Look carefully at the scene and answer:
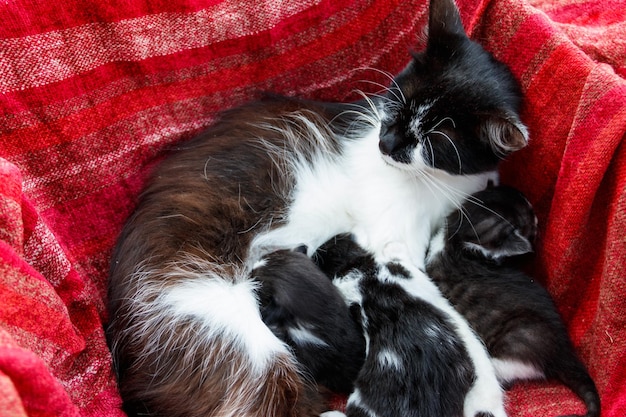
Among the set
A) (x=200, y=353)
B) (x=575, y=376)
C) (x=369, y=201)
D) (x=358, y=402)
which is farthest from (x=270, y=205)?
(x=575, y=376)

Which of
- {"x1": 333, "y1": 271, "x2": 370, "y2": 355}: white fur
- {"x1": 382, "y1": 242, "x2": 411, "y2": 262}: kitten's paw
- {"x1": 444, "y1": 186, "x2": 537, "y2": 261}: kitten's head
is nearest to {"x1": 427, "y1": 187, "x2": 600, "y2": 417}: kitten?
{"x1": 444, "y1": 186, "x2": 537, "y2": 261}: kitten's head

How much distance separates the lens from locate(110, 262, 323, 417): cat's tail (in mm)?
1192

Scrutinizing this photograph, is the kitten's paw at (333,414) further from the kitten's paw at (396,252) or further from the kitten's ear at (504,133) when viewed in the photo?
the kitten's ear at (504,133)

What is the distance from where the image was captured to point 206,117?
1586 millimetres

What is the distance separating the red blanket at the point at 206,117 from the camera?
1169 millimetres

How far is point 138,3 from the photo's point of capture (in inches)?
54.1

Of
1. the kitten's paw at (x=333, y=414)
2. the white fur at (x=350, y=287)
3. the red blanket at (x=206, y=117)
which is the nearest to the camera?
the red blanket at (x=206, y=117)

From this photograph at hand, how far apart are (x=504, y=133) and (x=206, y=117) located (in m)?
0.83

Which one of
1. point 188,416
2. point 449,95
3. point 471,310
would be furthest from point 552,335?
point 188,416

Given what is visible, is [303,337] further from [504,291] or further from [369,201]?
[504,291]

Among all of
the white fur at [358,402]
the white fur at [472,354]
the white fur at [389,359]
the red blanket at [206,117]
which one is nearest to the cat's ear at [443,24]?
the red blanket at [206,117]

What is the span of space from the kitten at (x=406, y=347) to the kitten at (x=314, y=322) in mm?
46

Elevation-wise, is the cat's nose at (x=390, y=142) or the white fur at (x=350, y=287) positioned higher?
the cat's nose at (x=390, y=142)

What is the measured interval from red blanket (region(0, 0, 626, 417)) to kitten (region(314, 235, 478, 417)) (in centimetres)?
22
